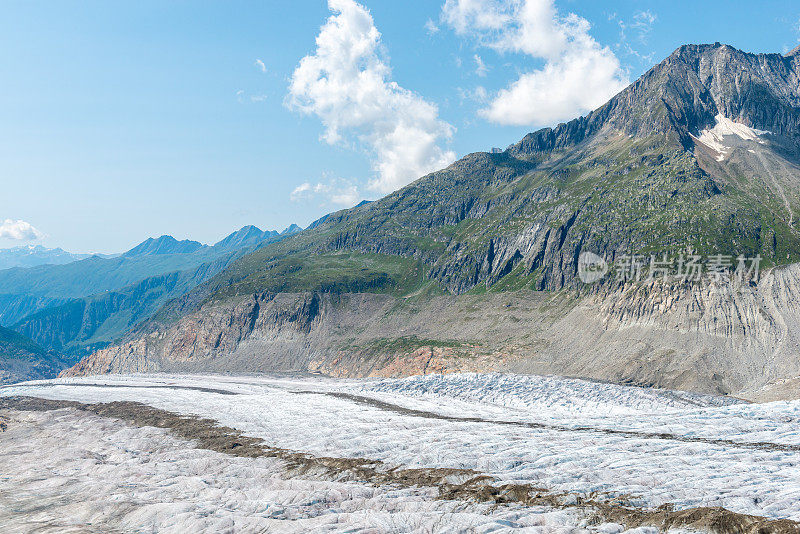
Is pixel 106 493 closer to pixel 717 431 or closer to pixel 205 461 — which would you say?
pixel 205 461

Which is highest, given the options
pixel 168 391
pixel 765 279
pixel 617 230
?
pixel 617 230

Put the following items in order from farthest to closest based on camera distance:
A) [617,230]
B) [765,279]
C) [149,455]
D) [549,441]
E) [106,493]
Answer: [617,230] < [765,279] < [149,455] < [549,441] < [106,493]

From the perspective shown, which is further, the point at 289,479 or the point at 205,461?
the point at 205,461

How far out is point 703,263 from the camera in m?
153

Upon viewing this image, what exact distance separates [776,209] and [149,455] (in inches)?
8709

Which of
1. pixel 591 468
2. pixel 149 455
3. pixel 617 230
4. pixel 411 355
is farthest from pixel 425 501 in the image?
pixel 617 230

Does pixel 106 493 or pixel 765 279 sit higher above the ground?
pixel 765 279

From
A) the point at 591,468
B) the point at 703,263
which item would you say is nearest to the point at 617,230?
the point at 703,263

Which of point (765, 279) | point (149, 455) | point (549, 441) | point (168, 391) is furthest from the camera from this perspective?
point (765, 279)

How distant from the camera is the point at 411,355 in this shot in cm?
16538

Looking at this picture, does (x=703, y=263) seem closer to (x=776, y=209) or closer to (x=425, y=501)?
(x=776, y=209)

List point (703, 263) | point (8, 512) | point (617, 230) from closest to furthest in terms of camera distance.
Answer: point (8, 512) < point (703, 263) < point (617, 230)

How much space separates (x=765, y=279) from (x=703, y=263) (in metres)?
17.1

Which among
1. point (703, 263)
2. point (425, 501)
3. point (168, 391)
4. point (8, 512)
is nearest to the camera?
point (425, 501)
